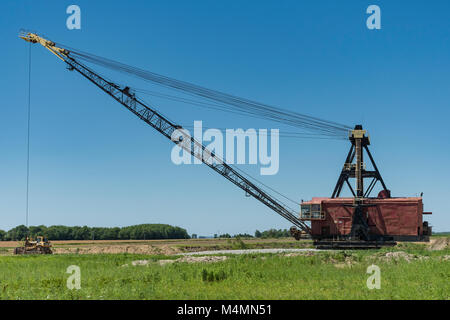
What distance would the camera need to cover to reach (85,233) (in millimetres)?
109062

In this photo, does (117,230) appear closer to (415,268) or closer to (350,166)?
(350,166)

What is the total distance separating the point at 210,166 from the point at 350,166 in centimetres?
1287

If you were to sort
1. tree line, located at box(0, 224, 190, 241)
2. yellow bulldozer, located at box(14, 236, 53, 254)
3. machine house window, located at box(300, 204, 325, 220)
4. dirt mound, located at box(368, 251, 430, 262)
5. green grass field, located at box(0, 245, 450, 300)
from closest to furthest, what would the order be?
green grass field, located at box(0, 245, 450, 300), dirt mound, located at box(368, 251, 430, 262), machine house window, located at box(300, 204, 325, 220), yellow bulldozer, located at box(14, 236, 53, 254), tree line, located at box(0, 224, 190, 241)

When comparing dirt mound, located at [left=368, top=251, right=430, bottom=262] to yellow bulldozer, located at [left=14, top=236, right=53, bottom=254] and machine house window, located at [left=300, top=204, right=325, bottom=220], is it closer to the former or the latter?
machine house window, located at [left=300, top=204, right=325, bottom=220]

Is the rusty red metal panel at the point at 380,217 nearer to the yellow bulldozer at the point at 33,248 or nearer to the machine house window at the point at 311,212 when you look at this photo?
the machine house window at the point at 311,212

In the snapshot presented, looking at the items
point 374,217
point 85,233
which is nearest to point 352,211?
point 374,217

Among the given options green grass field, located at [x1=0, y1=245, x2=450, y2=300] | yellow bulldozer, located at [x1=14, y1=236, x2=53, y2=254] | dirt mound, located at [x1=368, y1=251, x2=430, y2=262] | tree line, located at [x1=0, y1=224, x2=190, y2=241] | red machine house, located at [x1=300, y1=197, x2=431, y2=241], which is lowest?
tree line, located at [x1=0, y1=224, x2=190, y2=241]

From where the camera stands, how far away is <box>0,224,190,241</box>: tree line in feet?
355

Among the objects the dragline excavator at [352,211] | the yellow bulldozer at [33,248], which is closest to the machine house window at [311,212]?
the dragline excavator at [352,211]

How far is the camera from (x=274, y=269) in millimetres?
20281

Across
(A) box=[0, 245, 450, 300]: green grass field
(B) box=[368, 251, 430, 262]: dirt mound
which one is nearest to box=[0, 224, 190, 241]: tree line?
(B) box=[368, 251, 430, 262]: dirt mound

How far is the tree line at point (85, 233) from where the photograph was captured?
10812 cm

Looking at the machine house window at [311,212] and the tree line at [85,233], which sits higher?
the machine house window at [311,212]
